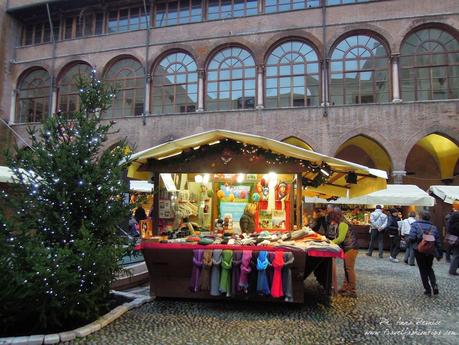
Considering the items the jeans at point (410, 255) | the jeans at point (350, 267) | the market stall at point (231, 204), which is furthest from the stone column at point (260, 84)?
the jeans at point (350, 267)

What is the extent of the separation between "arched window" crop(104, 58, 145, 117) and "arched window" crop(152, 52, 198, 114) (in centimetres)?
87

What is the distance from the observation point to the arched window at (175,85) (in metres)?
20.4

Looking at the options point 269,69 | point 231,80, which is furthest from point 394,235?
point 231,80

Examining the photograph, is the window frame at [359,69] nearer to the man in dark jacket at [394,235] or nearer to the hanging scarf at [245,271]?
the man in dark jacket at [394,235]

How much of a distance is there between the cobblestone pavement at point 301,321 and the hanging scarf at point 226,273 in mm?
346

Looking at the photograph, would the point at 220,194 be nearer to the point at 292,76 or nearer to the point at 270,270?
the point at 270,270

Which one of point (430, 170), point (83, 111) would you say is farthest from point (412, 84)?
point (83, 111)

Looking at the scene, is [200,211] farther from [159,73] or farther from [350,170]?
[159,73]

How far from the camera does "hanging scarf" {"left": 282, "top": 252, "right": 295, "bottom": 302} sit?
5836 millimetres

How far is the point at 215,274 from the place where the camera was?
605 centimetres

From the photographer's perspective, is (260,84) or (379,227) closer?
(379,227)

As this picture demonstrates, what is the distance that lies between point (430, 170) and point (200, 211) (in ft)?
60.5

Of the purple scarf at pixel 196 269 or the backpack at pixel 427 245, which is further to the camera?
the backpack at pixel 427 245

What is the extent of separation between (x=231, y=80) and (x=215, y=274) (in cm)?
1525
